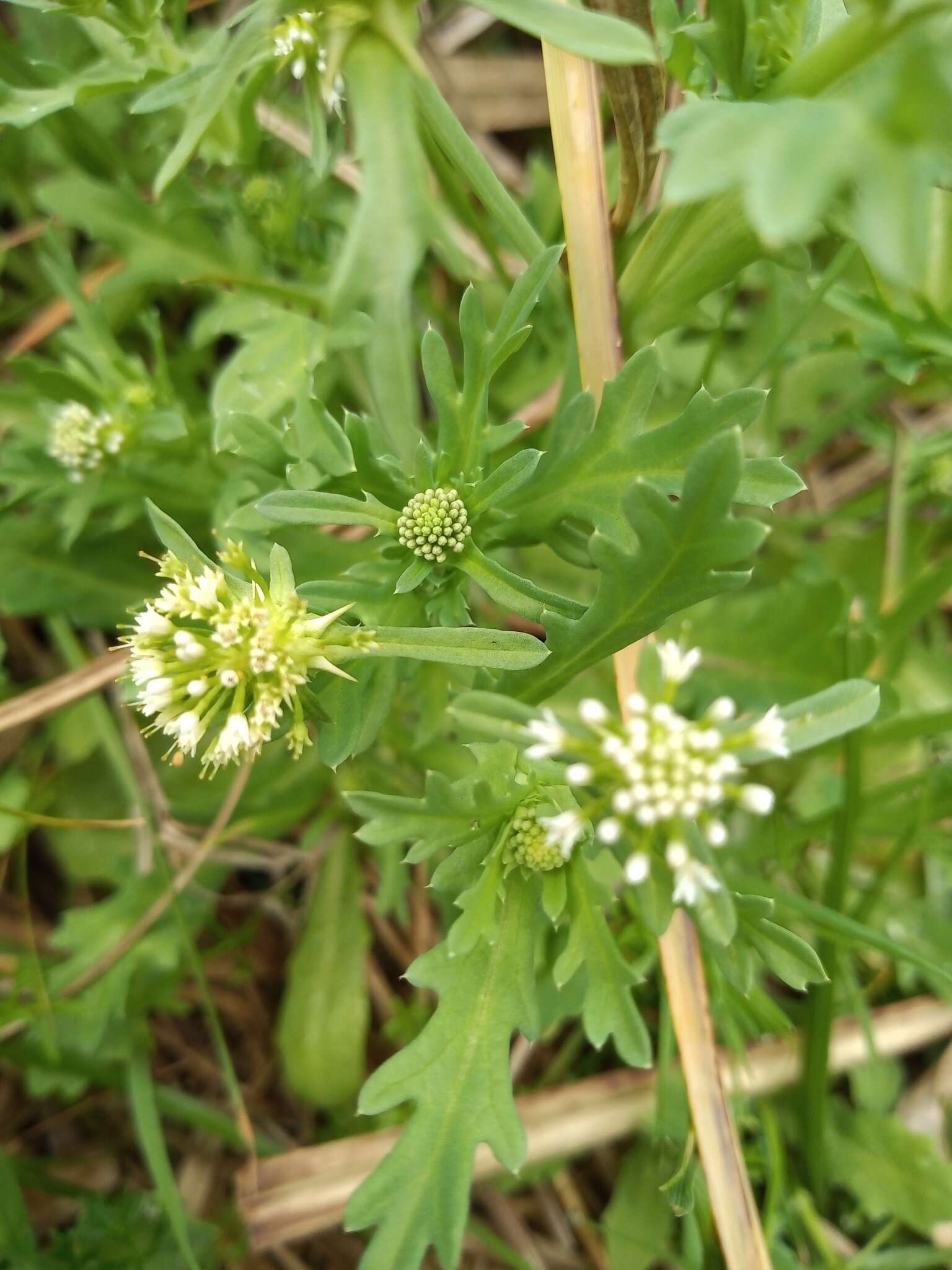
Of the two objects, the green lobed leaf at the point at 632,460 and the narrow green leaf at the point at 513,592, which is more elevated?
the green lobed leaf at the point at 632,460

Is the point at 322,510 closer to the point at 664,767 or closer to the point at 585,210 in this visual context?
the point at 664,767

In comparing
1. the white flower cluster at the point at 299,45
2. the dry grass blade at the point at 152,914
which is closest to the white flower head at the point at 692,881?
the white flower cluster at the point at 299,45

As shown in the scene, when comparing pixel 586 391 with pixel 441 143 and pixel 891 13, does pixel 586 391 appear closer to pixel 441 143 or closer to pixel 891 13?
pixel 441 143

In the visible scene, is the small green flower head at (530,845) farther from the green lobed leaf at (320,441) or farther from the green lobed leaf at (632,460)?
the green lobed leaf at (320,441)

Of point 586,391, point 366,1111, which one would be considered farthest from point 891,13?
point 366,1111

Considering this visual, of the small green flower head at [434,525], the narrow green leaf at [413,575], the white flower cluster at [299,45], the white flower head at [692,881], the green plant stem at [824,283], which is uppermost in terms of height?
the white flower cluster at [299,45]

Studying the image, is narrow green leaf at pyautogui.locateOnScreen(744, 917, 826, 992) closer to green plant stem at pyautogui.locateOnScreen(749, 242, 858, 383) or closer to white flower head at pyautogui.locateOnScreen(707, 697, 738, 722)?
white flower head at pyautogui.locateOnScreen(707, 697, 738, 722)
